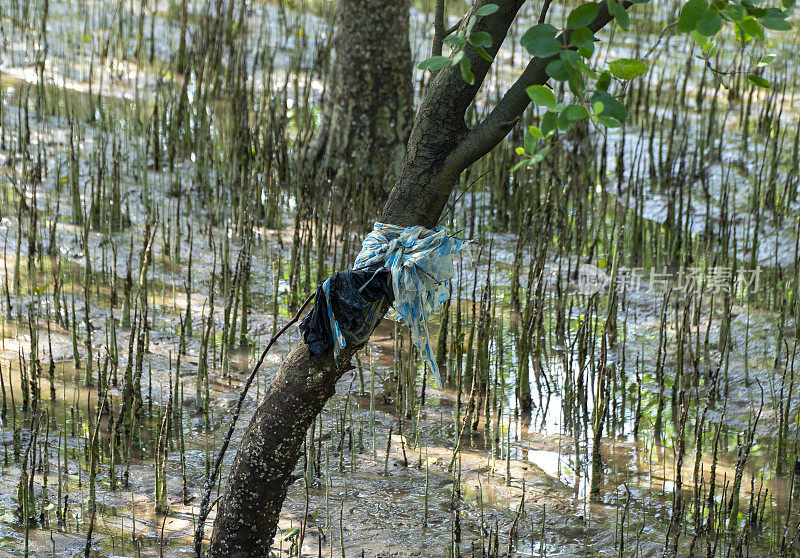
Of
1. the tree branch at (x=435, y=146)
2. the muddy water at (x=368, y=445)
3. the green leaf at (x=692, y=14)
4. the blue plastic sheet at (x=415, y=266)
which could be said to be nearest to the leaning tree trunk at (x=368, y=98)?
the muddy water at (x=368, y=445)

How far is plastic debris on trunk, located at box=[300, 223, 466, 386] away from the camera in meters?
2.02

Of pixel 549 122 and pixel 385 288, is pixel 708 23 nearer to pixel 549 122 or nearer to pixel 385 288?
pixel 549 122

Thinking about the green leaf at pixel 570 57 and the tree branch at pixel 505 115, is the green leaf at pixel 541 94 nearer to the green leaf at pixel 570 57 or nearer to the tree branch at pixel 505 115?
the green leaf at pixel 570 57

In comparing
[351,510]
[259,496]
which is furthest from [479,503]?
[259,496]

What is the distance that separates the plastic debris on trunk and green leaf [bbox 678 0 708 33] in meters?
0.80

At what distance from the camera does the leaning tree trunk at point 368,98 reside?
5398 millimetres

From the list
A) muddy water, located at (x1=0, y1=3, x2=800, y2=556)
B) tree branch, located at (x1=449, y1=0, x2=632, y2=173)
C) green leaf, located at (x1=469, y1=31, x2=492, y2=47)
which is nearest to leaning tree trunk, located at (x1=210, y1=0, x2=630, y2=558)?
tree branch, located at (x1=449, y1=0, x2=632, y2=173)

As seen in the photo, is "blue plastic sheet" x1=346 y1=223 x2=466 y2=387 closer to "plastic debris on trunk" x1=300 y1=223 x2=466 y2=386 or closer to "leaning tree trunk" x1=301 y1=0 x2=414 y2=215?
"plastic debris on trunk" x1=300 y1=223 x2=466 y2=386

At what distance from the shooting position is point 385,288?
6.82 feet

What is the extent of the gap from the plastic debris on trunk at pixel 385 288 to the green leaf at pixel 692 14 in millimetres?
804

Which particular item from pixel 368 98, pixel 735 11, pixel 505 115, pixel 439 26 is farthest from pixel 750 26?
pixel 368 98

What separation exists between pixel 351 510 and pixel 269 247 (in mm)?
2437

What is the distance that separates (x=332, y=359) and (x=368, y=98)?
3686 millimetres

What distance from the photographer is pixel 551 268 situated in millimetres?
4887
